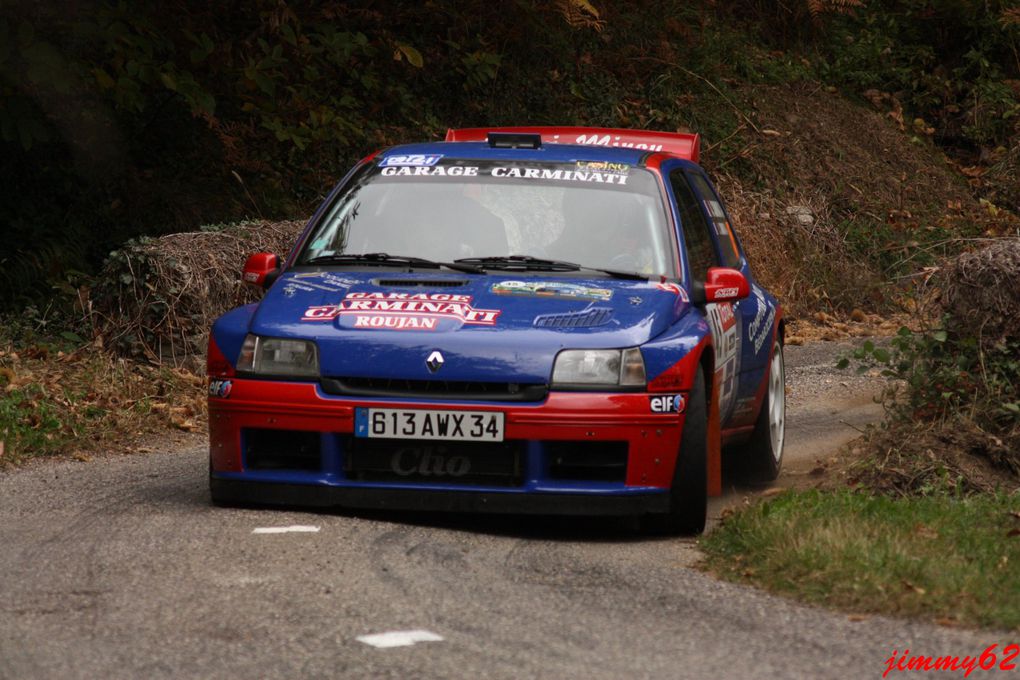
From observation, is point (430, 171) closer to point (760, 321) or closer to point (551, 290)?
point (551, 290)

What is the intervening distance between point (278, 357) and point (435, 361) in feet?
2.26

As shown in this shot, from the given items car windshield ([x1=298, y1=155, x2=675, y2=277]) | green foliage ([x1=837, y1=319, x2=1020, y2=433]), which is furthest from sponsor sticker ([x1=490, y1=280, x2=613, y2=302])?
green foliage ([x1=837, y1=319, x2=1020, y2=433])

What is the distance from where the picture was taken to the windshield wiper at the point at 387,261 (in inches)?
289

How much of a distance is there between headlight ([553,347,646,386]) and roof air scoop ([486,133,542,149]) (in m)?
2.04

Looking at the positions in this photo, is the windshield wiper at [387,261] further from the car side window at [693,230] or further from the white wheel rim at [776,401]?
the white wheel rim at [776,401]

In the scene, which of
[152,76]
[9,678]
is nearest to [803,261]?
[152,76]

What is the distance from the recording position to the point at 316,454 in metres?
6.70

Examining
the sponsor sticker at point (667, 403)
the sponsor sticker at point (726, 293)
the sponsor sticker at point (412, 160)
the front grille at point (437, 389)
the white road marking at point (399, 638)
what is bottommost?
the white road marking at point (399, 638)

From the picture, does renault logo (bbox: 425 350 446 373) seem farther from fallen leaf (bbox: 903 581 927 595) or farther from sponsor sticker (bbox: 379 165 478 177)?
fallen leaf (bbox: 903 581 927 595)

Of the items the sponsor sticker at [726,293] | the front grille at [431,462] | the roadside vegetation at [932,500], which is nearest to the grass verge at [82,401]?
the front grille at [431,462]

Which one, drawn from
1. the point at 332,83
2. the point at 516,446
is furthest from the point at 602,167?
the point at 332,83

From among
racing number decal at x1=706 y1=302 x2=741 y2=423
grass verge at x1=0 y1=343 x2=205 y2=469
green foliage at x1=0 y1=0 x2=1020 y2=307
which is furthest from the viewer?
green foliage at x1=0 y1=0 x2=1020 y2=307

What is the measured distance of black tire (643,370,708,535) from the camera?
665 cm

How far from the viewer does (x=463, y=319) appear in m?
6.70
